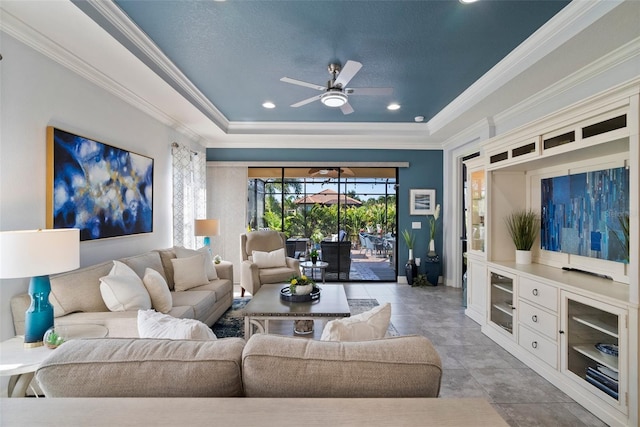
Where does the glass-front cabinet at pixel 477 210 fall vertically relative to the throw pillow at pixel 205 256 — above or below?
above

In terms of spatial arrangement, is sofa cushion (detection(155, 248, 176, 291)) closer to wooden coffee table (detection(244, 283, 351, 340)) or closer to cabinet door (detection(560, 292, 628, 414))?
wooden coffee table (detection(244, 283, 351, 340))

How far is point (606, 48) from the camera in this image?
8.27 ft

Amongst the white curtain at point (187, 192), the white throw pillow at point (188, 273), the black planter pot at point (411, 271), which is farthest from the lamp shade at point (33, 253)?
the black planter pot at point (411, 271)

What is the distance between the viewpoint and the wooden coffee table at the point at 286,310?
111 inches

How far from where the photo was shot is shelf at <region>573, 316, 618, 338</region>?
207cm

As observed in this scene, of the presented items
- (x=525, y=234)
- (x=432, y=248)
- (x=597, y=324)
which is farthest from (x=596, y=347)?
(x=432, y=248)

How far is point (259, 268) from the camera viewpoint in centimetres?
466

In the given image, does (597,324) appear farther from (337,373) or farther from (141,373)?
(141,373)

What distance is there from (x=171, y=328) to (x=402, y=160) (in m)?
5.41

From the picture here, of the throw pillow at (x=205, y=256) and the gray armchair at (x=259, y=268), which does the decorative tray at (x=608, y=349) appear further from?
the throw pillow at (x=205, y=256)

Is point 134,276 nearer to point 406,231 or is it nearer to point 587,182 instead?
point 587,182

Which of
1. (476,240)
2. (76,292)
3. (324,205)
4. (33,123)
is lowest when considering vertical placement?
(76,292)

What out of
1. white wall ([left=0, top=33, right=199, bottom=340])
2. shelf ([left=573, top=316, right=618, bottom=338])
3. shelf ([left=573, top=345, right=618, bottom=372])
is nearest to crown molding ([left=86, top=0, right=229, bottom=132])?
white wall ([left=0, top=33, right=199, bottom=340])

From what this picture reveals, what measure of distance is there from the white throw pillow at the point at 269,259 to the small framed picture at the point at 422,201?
2767mm
